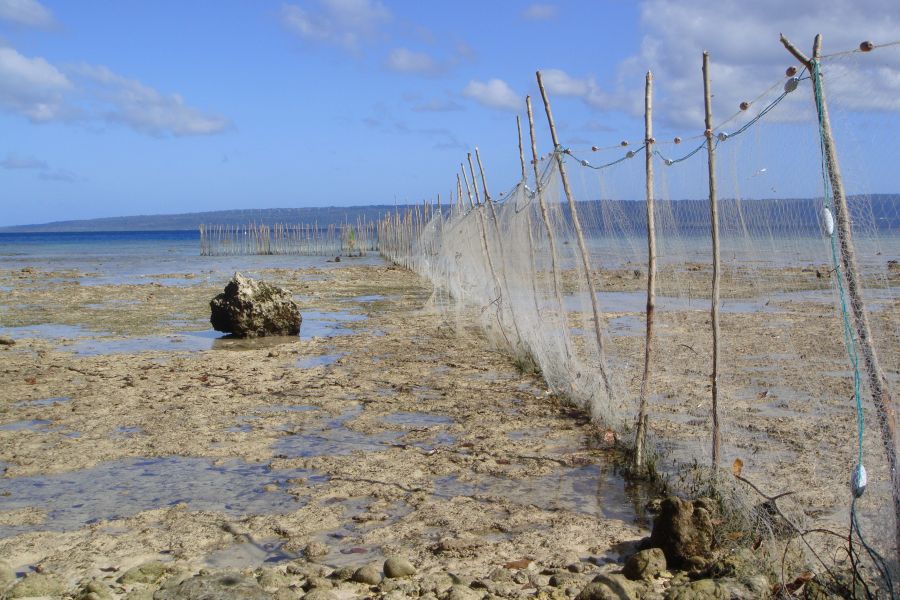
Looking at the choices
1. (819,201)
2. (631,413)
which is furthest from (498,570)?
(631,413)

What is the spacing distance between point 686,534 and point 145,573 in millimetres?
2671

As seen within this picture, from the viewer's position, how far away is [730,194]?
16.1 ft

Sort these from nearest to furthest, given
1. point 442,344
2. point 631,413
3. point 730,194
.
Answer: point 730,194
point 631,413
point 442,344

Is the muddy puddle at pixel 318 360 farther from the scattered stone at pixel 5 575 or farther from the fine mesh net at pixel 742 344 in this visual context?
the scattered stone at pixel 5 575

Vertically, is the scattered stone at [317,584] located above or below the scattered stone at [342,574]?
above

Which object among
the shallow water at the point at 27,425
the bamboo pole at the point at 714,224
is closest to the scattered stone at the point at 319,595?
the bamboo pole at the point at 714,224

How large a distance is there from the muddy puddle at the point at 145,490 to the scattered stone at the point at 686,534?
230 cm

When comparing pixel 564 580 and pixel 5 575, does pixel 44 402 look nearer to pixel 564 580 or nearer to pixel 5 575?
pixel 5 575

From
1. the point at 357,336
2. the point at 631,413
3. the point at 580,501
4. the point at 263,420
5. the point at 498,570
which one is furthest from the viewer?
the point at 357,336

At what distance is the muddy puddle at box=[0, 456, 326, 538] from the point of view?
5.24 m

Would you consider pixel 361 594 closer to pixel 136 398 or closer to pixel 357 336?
pixel 136 398

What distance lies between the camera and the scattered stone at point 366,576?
415 centimetres

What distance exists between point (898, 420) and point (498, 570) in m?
1.97

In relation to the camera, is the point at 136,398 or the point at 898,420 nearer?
the point at 898,420
